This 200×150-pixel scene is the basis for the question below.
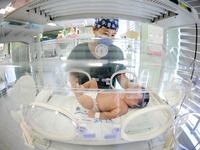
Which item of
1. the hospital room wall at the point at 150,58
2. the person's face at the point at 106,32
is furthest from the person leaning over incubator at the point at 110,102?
the person's face at the point at 106,32

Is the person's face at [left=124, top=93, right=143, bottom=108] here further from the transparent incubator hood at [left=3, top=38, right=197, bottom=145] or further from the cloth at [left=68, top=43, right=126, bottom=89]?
the cloth at [left=68, top=43, right=126, bottom=89]

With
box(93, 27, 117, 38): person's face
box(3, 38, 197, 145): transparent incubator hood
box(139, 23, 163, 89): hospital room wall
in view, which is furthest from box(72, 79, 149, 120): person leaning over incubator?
box(93, 27, 117, 38): person's face

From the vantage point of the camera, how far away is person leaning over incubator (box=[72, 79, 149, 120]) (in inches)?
21.0

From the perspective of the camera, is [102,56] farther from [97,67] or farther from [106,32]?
[106,32]

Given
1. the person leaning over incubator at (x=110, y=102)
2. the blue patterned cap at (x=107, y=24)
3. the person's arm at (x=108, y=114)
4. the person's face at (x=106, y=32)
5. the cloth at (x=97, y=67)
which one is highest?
the blue patterned cap at (x=107, y=24)

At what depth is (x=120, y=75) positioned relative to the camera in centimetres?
77

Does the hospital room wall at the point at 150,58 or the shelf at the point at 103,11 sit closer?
the shelf at the point at 103,11

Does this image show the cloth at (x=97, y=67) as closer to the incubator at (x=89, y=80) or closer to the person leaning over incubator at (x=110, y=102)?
the incubator at (x=89, y=80)

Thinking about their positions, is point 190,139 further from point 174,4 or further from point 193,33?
point 174,4

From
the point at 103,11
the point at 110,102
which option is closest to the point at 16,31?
the point at 103,11

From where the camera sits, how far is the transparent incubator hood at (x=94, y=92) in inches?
17.1

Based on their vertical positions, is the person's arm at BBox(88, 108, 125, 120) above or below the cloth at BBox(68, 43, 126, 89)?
below

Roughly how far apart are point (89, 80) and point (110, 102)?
0.26 metres

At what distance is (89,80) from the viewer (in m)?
0.77
